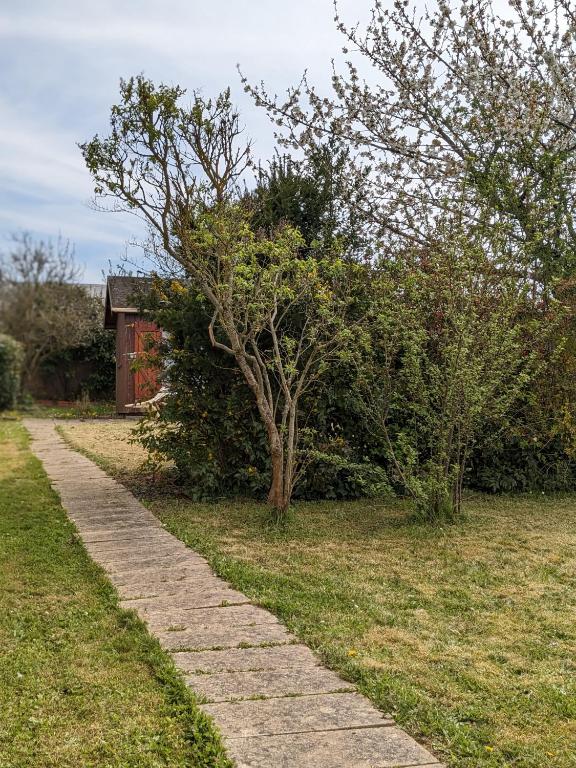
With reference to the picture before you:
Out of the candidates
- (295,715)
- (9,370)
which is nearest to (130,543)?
(295,715)

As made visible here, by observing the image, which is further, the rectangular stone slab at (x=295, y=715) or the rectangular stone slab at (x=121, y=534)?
the rectangular stone slab at (x=121, y=534)

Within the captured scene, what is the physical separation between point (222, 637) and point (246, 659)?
0.34 m

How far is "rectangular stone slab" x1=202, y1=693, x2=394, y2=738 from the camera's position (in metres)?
3.05

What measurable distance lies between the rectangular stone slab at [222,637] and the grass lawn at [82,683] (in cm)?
12

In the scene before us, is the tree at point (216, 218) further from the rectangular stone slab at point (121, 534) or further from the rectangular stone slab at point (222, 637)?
the rectangular stone slab at point (222, 637)

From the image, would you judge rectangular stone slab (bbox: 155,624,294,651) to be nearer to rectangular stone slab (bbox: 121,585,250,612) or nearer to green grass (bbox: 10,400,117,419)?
rectangular stone slab (bbox: 121,585,250,612)

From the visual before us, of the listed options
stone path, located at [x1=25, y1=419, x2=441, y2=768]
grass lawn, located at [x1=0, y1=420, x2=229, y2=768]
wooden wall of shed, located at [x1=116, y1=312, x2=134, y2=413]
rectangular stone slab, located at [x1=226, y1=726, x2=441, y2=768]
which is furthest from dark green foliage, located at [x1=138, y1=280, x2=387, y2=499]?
wooden wall of shed, located at [x1=116, y1=312, x2=134, y2=413]

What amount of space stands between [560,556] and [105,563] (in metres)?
3.58

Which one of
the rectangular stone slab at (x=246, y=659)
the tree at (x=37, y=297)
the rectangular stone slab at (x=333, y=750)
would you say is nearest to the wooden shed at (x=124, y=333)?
the rectangular stone slab at (x=246, y=659)

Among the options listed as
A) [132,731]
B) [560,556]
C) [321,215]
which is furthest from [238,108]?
[132,731]

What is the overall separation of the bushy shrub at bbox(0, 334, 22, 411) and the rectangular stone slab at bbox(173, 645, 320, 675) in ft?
5.20

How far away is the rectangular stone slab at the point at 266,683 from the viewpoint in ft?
11.1

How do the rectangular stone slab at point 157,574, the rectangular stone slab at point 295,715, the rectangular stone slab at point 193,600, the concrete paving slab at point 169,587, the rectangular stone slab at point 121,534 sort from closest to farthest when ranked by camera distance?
the rectangular stone slab at point 295,715, the rectangular stone slab at point 193,600, the concrete paving slab at point 169,587, the rectangular stone slab at point 157,574, the rectangular stone slab at point 121,534

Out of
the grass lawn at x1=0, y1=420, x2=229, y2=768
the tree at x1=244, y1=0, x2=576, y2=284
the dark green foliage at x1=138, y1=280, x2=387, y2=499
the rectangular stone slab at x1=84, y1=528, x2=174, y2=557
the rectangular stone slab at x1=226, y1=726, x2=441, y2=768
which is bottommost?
the grass lawn at x1=0, y1=420, x2=229, y2=768
